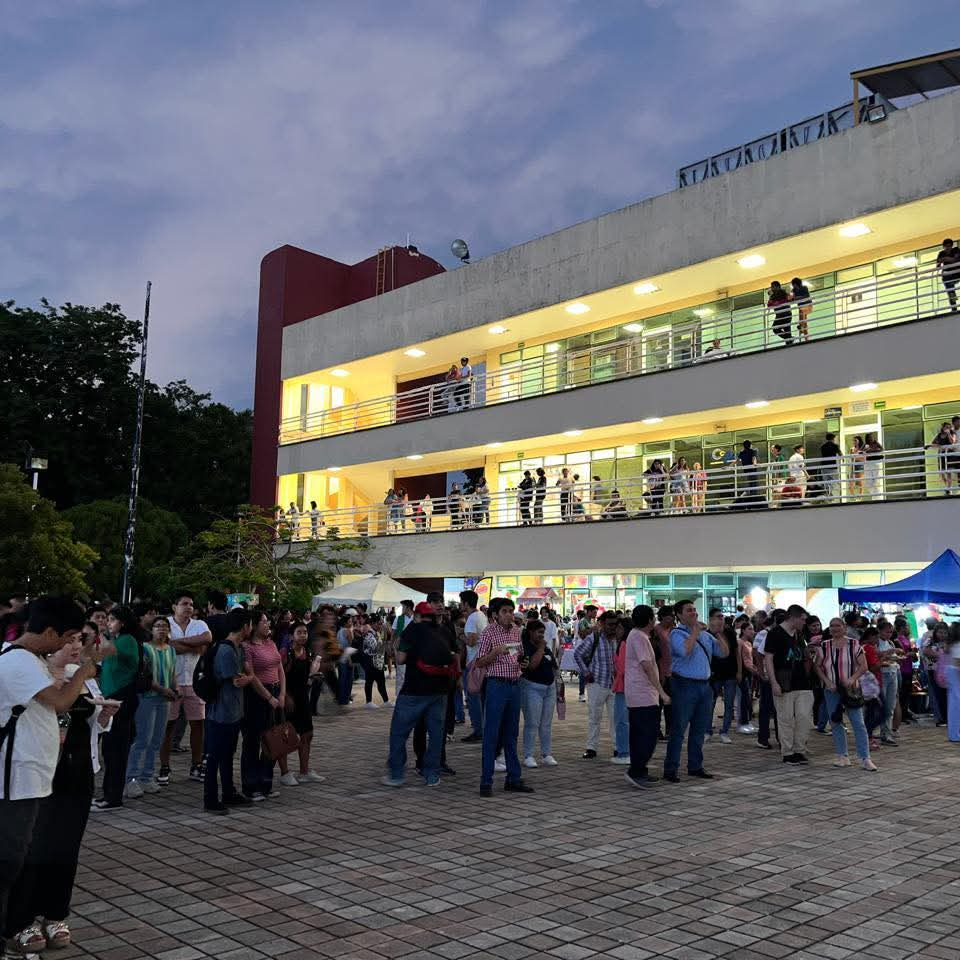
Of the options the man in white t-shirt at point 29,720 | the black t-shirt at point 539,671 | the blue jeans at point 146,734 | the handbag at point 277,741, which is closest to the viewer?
the man in white t-shirt at point 29,720

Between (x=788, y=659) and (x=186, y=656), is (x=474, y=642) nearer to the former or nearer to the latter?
(x=186, y=656)

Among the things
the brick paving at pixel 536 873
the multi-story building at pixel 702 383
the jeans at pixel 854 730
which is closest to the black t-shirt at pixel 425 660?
the brick paving at pixel 536 873

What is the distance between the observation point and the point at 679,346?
85.6 ft

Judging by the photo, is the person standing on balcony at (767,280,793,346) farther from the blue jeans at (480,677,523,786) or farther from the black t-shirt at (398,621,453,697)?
the black t-shirt at (398,621,453,697)

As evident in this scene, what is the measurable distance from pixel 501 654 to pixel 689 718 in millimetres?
2417

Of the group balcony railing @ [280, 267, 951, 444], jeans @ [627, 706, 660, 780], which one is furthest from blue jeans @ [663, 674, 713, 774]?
balcony railing @ [280, 267, 951, 444]

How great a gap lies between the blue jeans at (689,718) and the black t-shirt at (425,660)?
260 cm

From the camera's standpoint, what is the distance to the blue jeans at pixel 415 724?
9.48 m

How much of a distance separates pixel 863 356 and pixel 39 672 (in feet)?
63.0

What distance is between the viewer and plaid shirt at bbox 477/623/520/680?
31.3 ft

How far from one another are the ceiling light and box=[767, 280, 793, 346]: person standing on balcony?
1.79 m

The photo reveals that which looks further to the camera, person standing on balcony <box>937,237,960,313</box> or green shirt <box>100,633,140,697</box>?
person standing on balcony <box>937,237,960,313</box>

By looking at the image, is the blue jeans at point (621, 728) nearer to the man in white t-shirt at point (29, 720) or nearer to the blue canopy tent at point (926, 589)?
the blue canopy tent at point (926, 589)

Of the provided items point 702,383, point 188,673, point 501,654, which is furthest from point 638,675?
point 702,383
